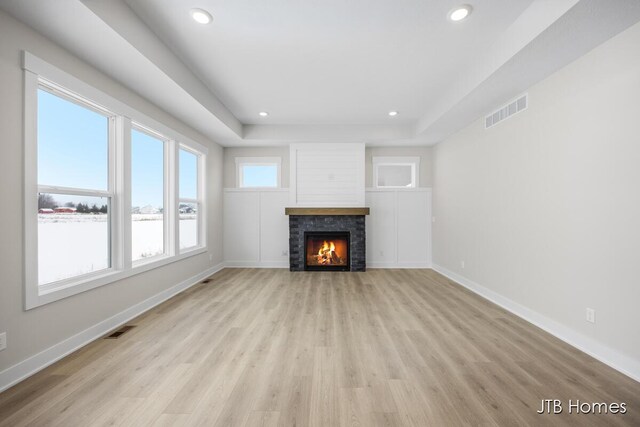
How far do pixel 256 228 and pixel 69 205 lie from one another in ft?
11.2

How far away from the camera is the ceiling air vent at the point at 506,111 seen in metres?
2.98

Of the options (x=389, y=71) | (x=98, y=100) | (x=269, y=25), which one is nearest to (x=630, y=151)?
(x=389, y=71)

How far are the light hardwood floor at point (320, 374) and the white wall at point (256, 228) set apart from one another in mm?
2460

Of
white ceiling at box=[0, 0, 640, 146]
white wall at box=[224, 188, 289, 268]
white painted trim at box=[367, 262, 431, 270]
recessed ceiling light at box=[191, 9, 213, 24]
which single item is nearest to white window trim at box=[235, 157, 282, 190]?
white wall at box=[224, 188, 289, 268]

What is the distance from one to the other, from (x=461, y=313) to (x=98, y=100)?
4326mm

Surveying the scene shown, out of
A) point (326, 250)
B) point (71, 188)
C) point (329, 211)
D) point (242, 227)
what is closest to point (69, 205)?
point (71, 188)

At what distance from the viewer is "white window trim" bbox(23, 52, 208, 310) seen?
189 centimetres

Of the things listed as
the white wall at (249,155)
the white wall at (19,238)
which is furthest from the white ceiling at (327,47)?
the white wall at (249,155)

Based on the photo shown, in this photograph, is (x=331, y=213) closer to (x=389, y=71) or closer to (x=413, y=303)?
(x=413, y=303)

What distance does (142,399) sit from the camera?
1.65 m

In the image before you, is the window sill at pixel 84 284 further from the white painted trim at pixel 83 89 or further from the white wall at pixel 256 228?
the white wall at pixel 256 228

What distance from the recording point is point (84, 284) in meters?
2.32

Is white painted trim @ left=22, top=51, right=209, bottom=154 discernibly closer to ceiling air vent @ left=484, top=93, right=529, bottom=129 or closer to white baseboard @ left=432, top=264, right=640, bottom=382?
ceiling air vent @ left=484, top=93, right=529, bottom=129

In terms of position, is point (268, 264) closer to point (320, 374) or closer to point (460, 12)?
point (320, 374)
